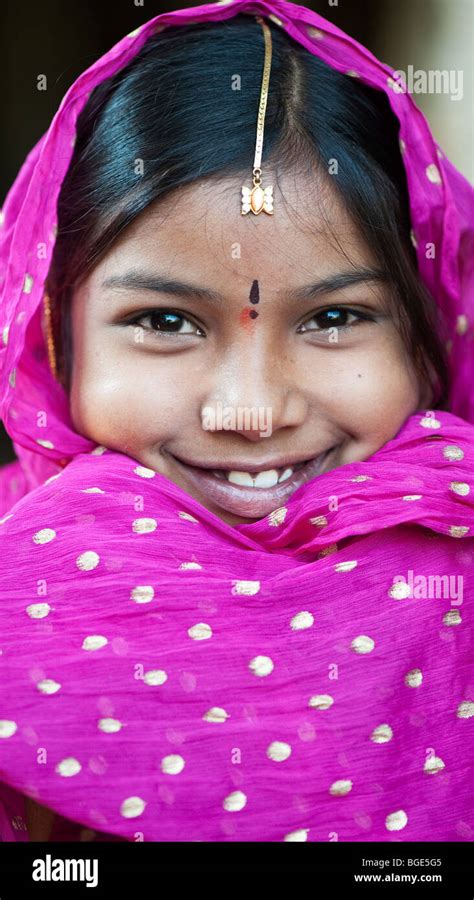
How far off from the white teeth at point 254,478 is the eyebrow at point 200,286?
24 centimetres

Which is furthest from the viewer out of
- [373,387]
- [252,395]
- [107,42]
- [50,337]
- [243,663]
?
[107,42]

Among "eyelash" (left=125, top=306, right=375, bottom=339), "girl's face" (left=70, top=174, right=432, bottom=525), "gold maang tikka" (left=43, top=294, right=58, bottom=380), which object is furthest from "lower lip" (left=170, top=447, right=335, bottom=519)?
"gold maang tikka" (left=43, top=294, right=58, bottom=380)

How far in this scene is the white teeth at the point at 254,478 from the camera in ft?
4.25

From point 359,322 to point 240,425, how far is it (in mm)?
245

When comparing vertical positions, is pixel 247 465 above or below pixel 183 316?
below

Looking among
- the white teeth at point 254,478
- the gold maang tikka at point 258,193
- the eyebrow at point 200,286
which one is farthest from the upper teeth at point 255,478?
the gold maang tikka at point 258,193

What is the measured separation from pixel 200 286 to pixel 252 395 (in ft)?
0.53

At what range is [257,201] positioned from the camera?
1.20 m

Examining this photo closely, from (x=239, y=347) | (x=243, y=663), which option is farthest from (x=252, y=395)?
(x=243, y=663)

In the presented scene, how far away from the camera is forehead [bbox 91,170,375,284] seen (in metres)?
1.21

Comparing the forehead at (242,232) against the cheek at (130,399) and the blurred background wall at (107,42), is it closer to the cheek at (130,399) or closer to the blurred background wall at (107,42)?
the cheek at (130,399)

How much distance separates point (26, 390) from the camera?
4.69 feet

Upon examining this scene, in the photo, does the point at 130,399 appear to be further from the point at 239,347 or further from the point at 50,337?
the point at 50,337

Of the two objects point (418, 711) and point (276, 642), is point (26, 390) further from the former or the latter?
point (418, 711)
